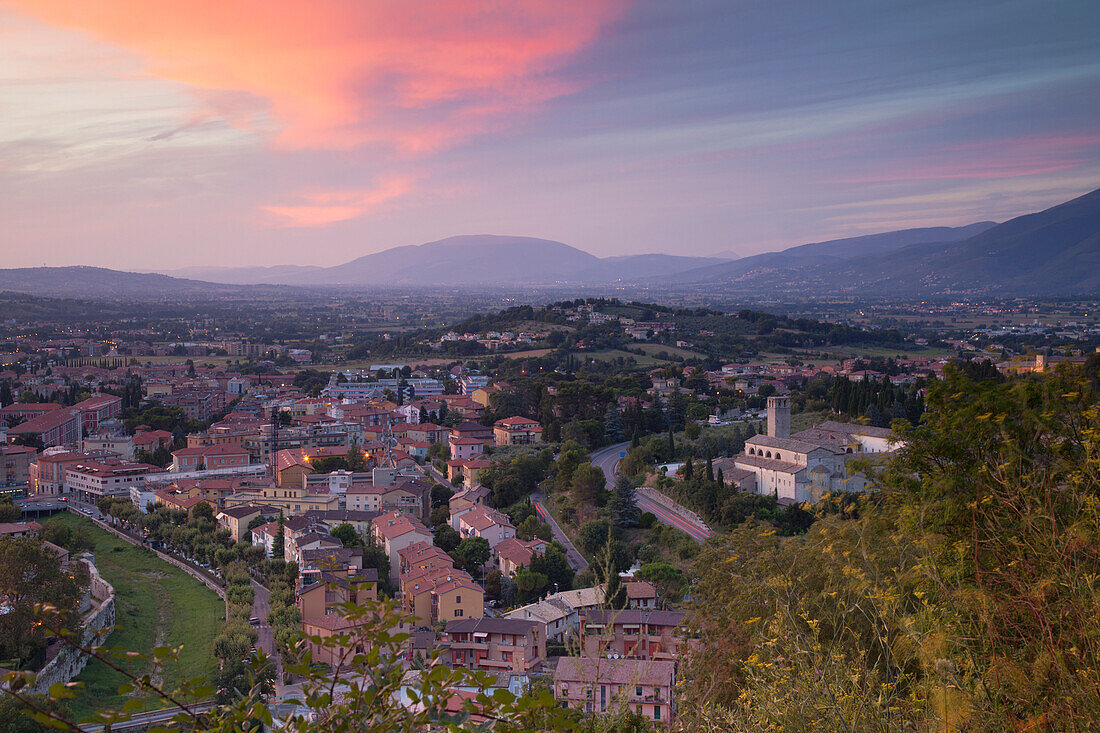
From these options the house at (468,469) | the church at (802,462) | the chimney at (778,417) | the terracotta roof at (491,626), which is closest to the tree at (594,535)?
the church at (802,462)

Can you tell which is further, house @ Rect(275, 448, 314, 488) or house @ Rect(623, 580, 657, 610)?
house @ Rect(275, 448, 314, 488)

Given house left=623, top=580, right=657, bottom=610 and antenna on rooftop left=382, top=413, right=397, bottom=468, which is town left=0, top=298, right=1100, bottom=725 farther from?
antenna on rooftop left=382, top=413, right=397, bottom=468

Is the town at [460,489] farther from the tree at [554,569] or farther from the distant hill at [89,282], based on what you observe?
the distant hill at [89,282]

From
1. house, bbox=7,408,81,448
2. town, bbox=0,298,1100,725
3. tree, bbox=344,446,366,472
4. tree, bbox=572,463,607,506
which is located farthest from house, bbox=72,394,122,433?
tree, bbox=572,463,607,506

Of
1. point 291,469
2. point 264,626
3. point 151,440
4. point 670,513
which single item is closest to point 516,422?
point 291,469

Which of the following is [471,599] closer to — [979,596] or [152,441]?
[979,596]

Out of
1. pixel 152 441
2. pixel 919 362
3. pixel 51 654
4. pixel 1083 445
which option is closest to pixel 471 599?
pixel 51 654

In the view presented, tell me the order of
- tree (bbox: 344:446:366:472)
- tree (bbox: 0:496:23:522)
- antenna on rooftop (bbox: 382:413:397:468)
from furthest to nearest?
tree (bbox: 344:446:366:472) → antenna on rooftop (bbox: 382:413:397:468) → tree (bbox: 0:496:23:522)
